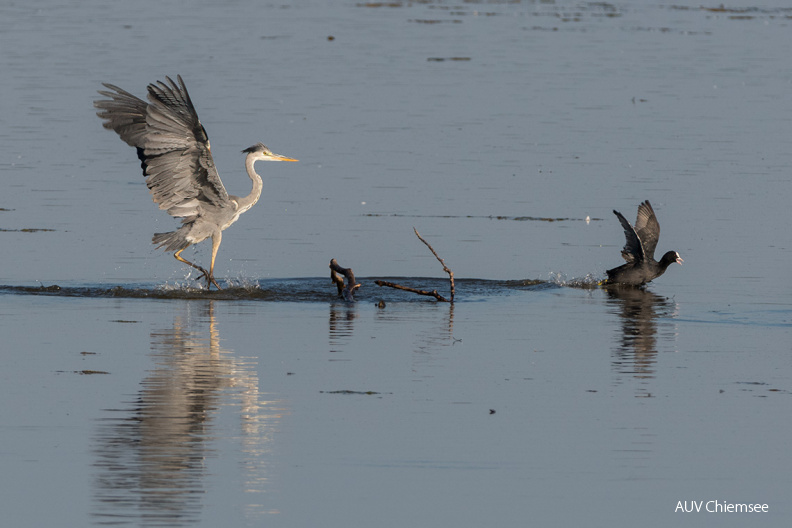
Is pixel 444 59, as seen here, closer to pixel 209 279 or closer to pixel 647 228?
pixel 647 228

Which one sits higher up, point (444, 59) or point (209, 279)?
point (444, 59)

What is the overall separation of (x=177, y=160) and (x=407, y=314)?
2.80 meters

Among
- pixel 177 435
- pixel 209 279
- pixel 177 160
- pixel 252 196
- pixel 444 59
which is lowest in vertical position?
pixel 177 435

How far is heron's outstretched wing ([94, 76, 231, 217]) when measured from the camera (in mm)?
13109

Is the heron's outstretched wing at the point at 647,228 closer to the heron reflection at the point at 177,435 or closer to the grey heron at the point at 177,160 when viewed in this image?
the grey heron at the point at 177,160

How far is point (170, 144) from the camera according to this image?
1338 centimetres

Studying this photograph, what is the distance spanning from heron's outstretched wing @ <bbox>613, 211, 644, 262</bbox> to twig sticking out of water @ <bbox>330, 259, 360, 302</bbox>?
10.1 feet

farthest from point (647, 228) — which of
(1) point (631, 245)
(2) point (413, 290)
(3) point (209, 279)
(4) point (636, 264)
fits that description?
(3) point (209, 279)

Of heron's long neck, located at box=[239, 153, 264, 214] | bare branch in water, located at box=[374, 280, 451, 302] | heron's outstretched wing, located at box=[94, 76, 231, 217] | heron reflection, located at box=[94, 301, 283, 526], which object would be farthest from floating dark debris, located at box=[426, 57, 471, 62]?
heron reflection, located at box=[94, 301, 283, 526]

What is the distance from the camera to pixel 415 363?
34.2ft

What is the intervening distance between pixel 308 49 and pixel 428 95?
9.98 meters

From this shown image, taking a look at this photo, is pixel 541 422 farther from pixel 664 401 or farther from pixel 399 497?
pixel 399 497

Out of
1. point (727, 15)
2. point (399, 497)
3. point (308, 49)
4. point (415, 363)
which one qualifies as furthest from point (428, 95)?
point (727, 15)

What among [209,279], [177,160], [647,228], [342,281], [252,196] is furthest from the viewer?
[647,228]
